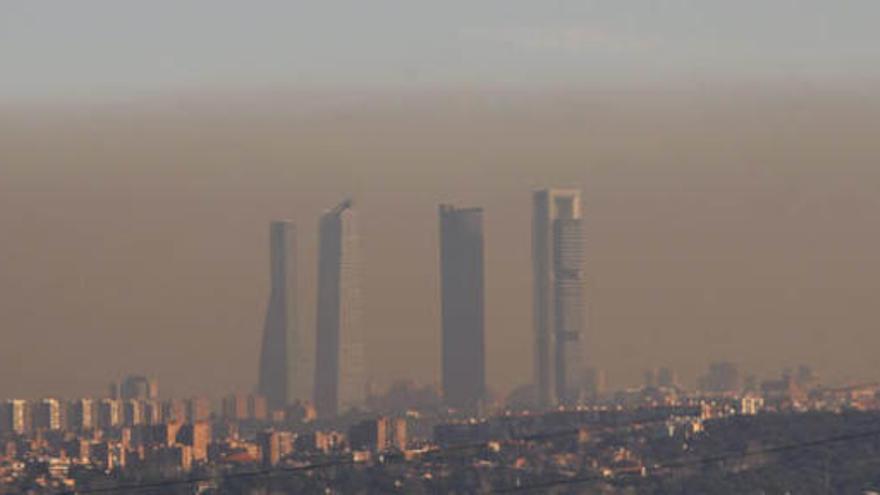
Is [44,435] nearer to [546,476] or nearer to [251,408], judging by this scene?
[251,408]

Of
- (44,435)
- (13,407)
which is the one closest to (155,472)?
(44,435)

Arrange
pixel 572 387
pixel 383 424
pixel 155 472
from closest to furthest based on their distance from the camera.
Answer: pixel 155 472 < pixel 383 424 < pixel 572 387

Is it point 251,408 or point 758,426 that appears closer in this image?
point 758,426

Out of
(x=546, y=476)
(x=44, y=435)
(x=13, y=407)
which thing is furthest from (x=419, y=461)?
(x=13, y=407)

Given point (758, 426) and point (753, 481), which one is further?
point (758, 426)

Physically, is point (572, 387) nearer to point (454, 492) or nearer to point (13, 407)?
point (13, 407)

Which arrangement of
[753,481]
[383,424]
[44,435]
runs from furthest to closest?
[44,435]
[383,424]
[753,481]

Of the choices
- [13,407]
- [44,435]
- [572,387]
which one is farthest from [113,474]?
[572,387]

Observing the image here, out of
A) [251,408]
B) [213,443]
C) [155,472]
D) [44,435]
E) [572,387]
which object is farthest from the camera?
[572,387]

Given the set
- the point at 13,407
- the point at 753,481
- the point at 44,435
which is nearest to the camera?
the point at 753,481
